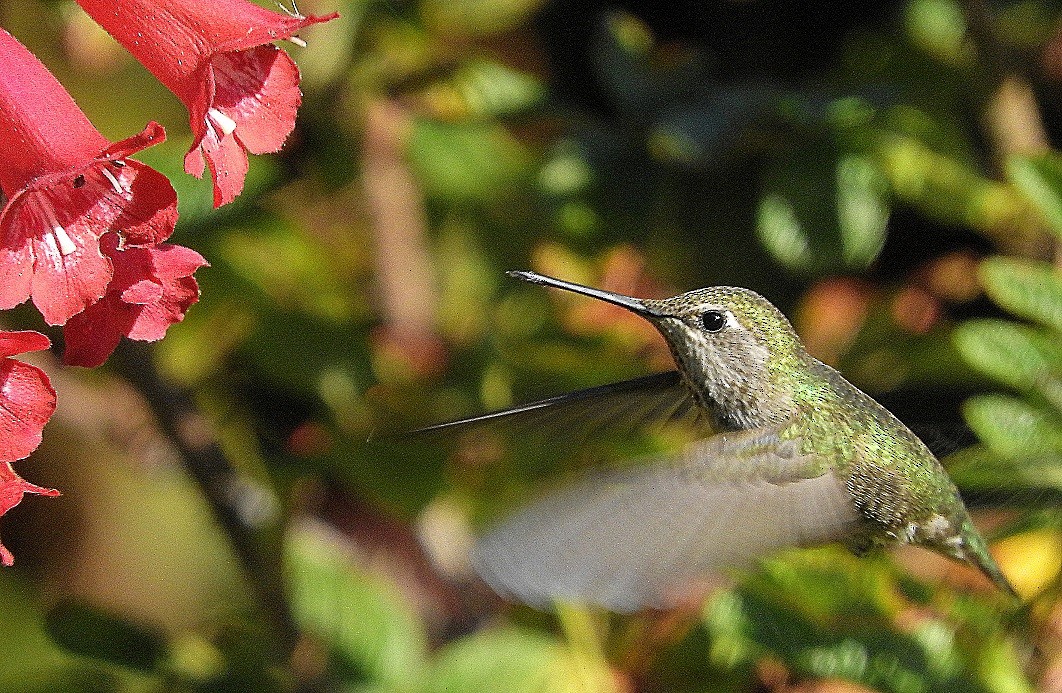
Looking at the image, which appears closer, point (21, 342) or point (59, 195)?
point (21, 342)

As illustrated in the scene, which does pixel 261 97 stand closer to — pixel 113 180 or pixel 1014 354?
pixel 113 180

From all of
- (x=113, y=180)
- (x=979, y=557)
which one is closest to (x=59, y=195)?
(x=113, y=180)

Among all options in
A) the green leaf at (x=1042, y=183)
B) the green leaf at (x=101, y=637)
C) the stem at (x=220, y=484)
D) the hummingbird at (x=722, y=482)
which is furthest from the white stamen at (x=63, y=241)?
the green leaf at (x=1042, y=183)

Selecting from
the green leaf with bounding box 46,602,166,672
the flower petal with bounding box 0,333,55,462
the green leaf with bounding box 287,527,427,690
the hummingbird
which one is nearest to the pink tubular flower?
the flower petal with bounding box 0,333,55,462

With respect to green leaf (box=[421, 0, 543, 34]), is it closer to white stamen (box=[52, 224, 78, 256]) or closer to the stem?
the stem

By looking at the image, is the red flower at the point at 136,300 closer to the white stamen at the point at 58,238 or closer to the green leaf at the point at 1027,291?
the white stamen at the point at 58,238


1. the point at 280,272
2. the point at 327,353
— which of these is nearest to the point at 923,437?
the point at 327,353

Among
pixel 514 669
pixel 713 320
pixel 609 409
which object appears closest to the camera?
pixel 713 320

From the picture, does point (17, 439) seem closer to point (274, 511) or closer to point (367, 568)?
point (274, 511)
